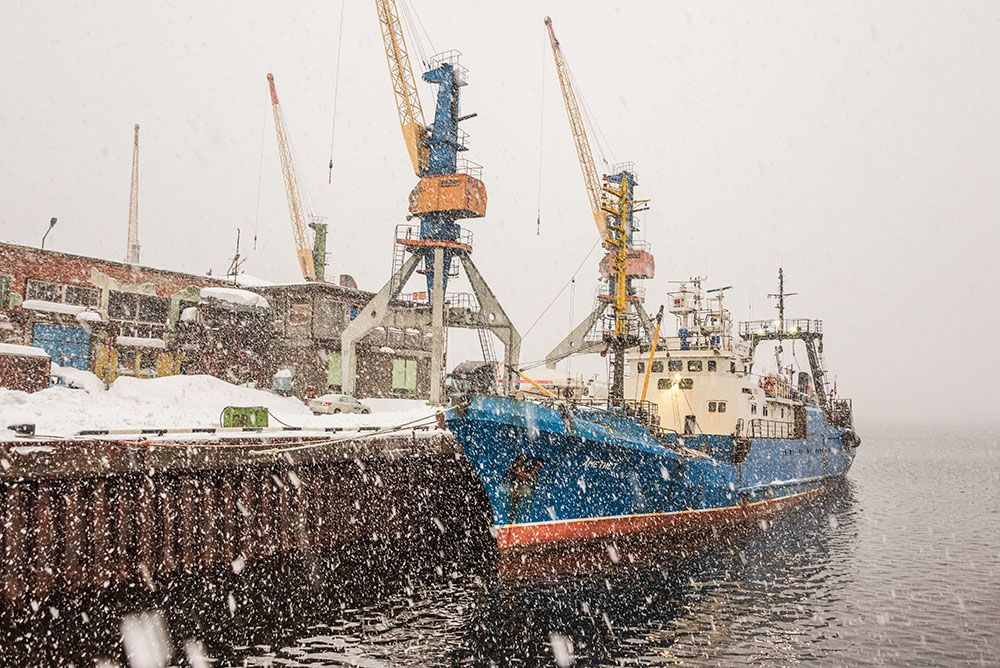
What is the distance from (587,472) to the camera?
2025cm

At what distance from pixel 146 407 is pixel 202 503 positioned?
13.1 m

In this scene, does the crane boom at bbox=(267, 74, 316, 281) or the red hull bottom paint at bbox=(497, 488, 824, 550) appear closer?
the red hull bottom paint at bbox=(497, 488, 824, 550)

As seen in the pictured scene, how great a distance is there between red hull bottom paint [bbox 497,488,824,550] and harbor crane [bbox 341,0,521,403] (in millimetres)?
20456

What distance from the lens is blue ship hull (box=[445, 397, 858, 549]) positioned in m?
18.9

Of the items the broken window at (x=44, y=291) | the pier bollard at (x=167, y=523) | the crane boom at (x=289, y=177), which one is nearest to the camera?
the pier bollard at (x=167, y=523)

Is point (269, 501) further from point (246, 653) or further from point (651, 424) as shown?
point (651, 424)

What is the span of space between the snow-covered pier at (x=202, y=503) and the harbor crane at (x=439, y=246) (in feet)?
64.5

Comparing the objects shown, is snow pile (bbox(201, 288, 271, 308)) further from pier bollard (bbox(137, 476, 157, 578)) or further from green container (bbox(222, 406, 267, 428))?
pier bollard (bbox(137, 476, 157, 578))

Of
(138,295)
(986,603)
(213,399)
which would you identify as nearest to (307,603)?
(986,603)

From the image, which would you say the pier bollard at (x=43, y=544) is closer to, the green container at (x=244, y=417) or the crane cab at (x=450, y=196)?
the green container at (x=244, y=417)

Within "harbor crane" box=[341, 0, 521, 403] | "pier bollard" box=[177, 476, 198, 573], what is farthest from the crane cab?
"pier bollard" box=[177, 476, 198, 573]

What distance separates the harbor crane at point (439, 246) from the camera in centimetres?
4269

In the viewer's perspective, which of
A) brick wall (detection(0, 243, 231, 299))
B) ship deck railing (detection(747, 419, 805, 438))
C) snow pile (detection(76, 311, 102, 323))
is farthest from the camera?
snow pile (detection(76, 311, 102, 323))

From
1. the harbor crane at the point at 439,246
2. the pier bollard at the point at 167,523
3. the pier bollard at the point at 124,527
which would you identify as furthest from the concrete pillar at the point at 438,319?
the pier bollard at the point at 124,527
